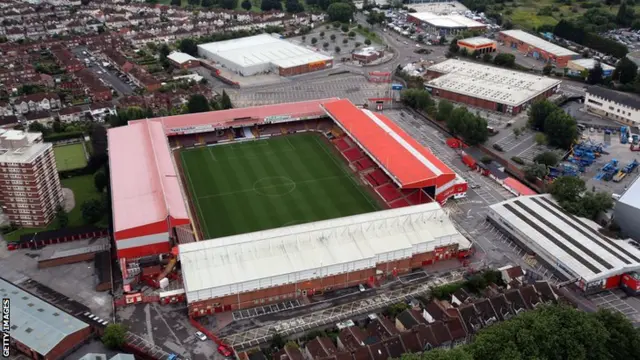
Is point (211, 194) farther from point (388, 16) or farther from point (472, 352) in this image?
point (388, 16)

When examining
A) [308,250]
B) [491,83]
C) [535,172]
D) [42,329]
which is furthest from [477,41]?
[42,329]

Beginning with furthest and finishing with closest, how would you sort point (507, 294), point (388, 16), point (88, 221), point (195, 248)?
1. point (388, 16)
2. point (88, 221)
3. point (195, 248)
4. point (507, 294)

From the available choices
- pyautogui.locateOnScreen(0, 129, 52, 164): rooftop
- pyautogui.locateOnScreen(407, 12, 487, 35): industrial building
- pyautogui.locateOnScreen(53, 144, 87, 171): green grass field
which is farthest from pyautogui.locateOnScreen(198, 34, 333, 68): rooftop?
pyautogui.locateOnScreen(0, 129, 52, 164): rooftop

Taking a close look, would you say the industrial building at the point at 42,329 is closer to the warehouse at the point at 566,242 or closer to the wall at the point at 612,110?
the warehouse at the point at 566,242

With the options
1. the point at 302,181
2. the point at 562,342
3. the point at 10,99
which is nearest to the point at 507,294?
the point at 562,342

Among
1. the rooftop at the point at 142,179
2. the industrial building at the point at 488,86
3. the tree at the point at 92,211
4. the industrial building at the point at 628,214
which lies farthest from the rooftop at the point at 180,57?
the industrial building at the point at 628,214

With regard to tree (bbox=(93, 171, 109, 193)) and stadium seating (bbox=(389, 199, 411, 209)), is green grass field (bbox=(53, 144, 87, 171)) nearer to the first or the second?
tree (bbox=(93, 171, 109, 193))
